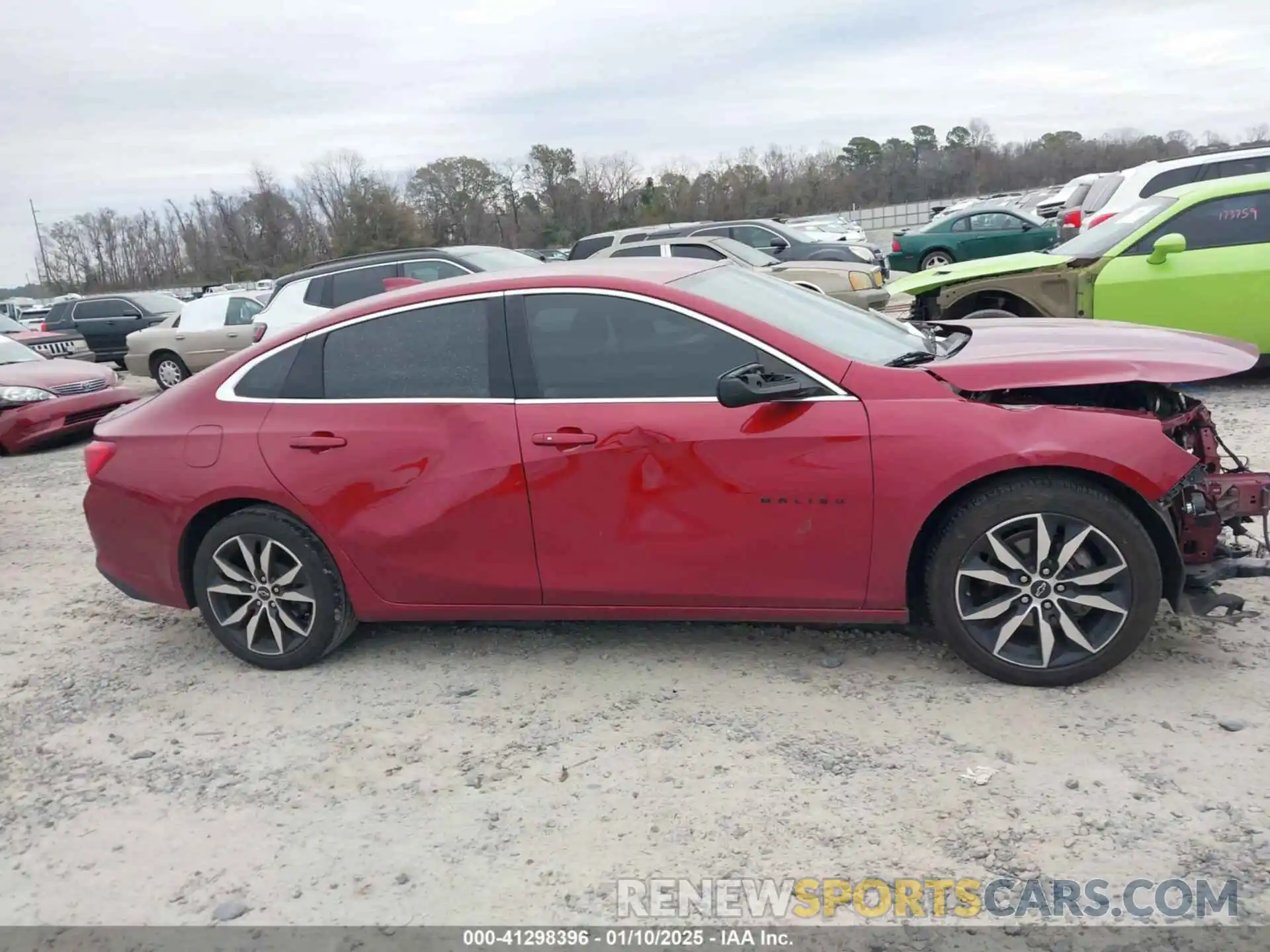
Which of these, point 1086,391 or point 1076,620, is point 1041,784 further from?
point 1086,391

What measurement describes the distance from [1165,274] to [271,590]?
711 cm

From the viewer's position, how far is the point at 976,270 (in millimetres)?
8641

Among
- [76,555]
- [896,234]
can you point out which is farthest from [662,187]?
[76,555]

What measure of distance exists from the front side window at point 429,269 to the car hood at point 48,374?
3.60 meters

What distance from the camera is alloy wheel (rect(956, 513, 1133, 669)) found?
3471 mm

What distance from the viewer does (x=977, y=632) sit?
361 cm

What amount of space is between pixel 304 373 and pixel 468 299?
81 cm

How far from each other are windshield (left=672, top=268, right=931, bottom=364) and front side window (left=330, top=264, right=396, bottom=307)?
23.9ft

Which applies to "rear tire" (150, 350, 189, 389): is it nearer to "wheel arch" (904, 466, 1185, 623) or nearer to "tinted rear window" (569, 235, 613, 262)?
"tinted rear window" (569, 235, 613, 262)

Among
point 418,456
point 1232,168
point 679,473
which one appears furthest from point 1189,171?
point 418,456

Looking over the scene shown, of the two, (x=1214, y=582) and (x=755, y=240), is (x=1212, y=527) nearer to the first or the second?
(x=1214, y=582)

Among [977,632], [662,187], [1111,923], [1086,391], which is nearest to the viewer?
[1111,923]

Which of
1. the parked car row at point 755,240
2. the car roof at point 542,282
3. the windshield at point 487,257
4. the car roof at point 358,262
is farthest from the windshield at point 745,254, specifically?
the car roof at point 542,282

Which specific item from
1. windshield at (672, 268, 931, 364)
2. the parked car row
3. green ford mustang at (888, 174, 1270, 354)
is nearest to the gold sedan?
the parked car row
